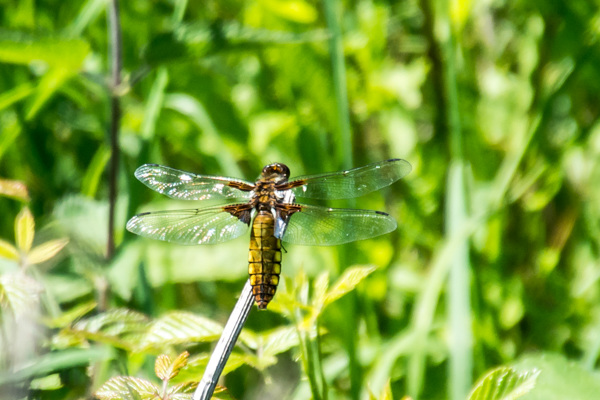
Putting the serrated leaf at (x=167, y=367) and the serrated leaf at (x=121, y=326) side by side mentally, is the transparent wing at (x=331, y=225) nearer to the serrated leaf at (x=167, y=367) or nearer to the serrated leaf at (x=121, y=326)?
the serrated leaf at (x=121, y=326)

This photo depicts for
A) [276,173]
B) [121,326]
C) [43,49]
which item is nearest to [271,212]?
[276,173]

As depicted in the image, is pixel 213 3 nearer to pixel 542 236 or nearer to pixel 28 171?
pixel 28 171

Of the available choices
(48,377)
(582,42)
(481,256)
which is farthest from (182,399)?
(582,42)

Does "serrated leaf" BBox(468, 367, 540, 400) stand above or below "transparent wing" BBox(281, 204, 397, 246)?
below

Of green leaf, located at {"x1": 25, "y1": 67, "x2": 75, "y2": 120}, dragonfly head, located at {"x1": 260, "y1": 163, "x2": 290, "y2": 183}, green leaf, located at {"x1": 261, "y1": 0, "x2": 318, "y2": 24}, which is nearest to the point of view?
dragonfly head, located at {"x1": 260, "y1": 163, "x2": 290, "y2": 183}

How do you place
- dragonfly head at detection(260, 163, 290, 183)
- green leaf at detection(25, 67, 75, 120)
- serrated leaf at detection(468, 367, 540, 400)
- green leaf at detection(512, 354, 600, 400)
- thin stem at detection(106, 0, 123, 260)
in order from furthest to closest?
green leaf at detection(25, 67, 75, 120) < thin stem at detection(106, 0, 123, 260) < dragonfly head at detection(260, 163, 290, 183) < green leaf at detection(512, 354, 600, 400) < serrated leaf at detection(468, 367, 540, 400)

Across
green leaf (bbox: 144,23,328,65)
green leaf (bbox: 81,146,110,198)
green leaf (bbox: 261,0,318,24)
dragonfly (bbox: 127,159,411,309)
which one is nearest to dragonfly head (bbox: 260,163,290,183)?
dragonfly (bbox: 127,159,411,309)

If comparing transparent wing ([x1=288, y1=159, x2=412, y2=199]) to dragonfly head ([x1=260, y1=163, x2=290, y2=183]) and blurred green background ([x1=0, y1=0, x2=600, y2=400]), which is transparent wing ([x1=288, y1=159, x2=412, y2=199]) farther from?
blurred green background ([x1=0, y1=0, x2=600, y2=400])
